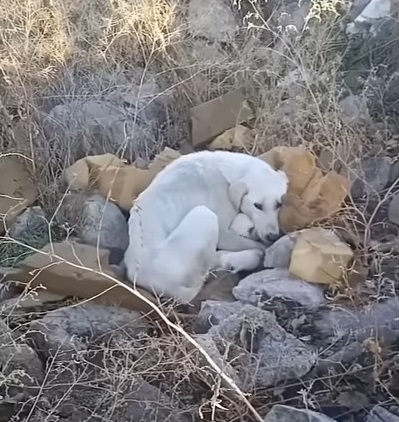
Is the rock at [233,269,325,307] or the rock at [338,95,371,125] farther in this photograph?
the rock at [338,95,371,125]

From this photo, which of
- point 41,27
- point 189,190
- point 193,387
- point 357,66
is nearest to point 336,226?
point 189,190

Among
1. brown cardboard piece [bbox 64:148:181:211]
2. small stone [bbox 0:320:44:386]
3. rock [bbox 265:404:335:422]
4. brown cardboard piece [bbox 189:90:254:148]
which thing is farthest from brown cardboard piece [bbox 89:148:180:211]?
rock [bbox 265:404:335:422]

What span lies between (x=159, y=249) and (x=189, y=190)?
0.28m

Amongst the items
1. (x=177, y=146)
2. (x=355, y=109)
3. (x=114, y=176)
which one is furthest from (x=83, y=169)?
(x=355, y=109)

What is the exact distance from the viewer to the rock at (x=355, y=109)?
128 inches

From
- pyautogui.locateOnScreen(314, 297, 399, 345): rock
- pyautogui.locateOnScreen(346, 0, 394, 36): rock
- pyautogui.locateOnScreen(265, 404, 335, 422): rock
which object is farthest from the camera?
pyautogui.locateOnScreen(346, 0, 394, 36): rock

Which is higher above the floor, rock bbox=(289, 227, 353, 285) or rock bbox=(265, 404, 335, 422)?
rock bbox=(289, 227, 353, 285)

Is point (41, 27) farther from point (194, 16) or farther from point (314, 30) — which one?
point (314, 30)

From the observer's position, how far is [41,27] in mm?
3617

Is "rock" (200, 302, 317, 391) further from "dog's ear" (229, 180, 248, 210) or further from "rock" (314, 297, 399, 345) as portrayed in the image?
"dog's ear" (229, 180, 248, 210)

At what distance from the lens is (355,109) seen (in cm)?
333

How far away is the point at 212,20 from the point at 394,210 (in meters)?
1.51

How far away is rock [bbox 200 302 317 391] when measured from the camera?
2176 mm

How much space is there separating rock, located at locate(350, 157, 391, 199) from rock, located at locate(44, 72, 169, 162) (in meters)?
0.82
